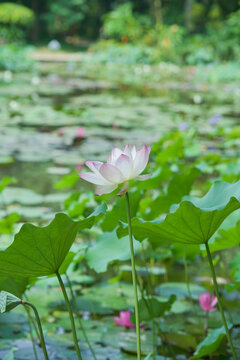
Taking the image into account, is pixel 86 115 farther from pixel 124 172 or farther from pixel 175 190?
pixel 124 172

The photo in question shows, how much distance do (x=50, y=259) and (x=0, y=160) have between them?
2352mm

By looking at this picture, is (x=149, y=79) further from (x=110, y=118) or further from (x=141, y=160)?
(x=141, y=160)

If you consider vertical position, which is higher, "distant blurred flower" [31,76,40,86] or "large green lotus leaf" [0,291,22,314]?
"distant blurred flower" [31,76,40,86]

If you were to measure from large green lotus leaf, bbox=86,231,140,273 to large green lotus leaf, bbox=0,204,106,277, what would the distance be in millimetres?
226

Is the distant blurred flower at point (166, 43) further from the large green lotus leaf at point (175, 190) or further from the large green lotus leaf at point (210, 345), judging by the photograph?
the large green lotus leaf at point (210, 345)

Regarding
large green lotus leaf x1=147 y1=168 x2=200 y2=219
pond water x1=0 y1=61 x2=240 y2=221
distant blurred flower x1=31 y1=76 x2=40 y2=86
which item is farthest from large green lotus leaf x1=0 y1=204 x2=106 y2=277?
distant blurred flower x1=31 y1=76 x2=40 y2=86

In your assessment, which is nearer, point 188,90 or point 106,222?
point 106,222

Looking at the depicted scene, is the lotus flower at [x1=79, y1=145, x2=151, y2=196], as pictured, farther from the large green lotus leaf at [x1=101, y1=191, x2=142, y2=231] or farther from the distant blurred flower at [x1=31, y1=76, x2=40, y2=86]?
the distant blurred flower at [x1=31, y1=76, x2=40, y2=86]

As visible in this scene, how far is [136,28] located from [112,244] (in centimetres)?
1255

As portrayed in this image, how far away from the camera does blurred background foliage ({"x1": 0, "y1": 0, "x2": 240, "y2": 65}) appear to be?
1115 cm

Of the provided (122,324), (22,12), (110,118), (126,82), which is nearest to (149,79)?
(126,82)

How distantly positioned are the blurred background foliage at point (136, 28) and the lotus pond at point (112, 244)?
684 cm

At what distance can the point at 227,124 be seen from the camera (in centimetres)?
432

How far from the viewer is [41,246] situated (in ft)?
2.23
